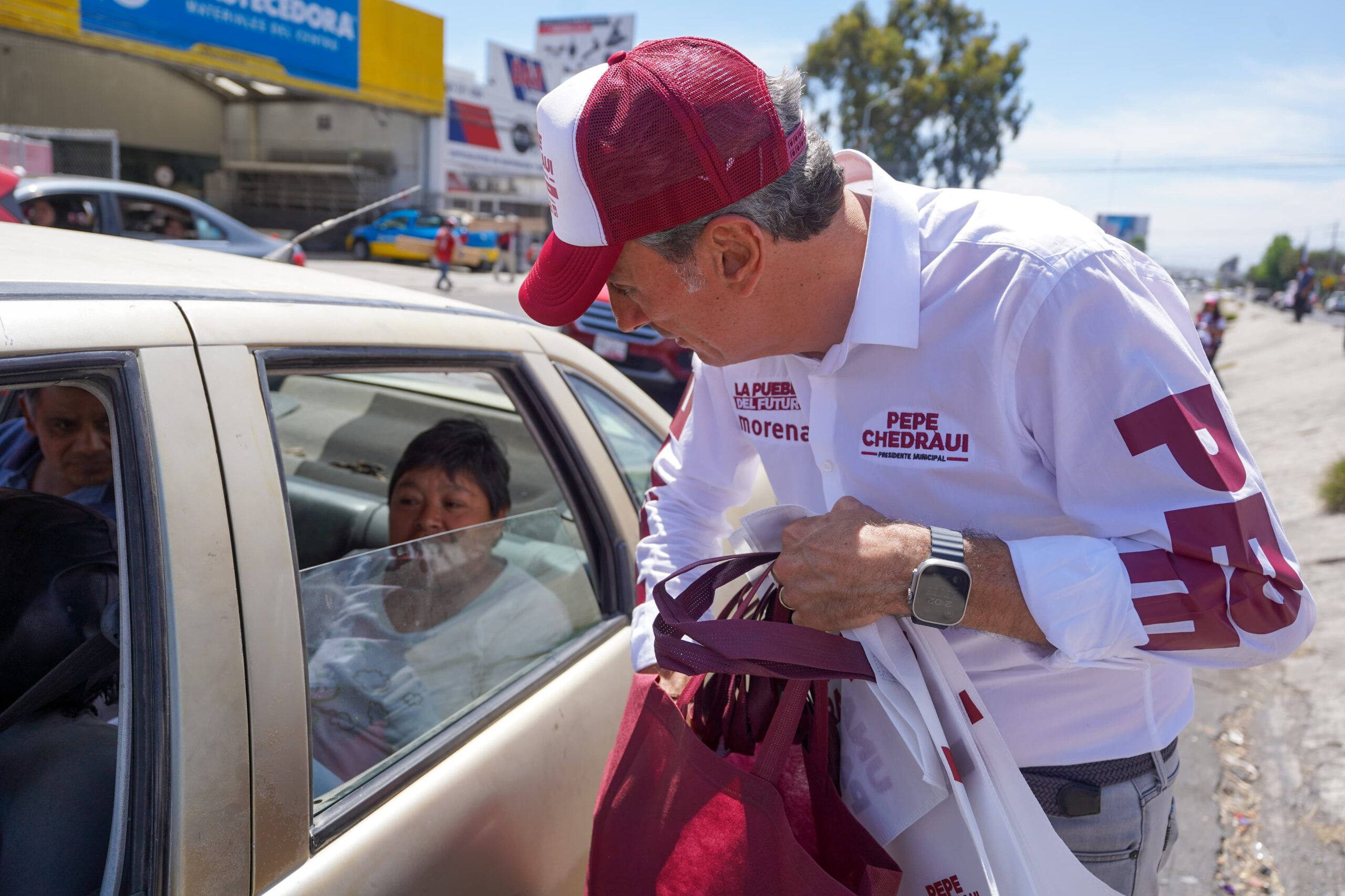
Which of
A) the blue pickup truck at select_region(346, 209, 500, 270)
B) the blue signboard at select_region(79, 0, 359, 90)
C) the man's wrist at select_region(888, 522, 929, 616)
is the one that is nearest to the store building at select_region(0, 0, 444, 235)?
the blue signboard at select_region(79, 0, 359, 90)

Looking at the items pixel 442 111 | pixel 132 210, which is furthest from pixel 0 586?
pixel 442 111

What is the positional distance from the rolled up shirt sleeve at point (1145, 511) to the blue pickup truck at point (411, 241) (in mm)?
23403

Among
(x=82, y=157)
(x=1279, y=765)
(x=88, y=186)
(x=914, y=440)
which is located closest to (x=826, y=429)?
(x=914, y=440)

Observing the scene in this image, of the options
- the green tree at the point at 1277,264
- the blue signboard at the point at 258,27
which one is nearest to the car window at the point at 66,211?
the blue signboard at the point at 258,27

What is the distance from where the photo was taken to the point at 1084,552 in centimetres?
103

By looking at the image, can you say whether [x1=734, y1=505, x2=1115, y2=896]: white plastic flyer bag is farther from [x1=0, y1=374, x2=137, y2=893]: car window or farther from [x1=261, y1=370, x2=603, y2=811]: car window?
[x1=0, y1=374, x2=137, y2=893]: car window

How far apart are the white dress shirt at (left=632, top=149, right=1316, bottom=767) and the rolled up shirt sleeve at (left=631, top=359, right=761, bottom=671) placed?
0.47 ft

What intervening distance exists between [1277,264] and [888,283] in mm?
90234

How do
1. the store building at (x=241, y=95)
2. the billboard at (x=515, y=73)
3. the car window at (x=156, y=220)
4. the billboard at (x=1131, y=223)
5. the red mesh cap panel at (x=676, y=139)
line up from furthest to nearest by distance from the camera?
the billboard at (x=1131, y=223) → the billboard at (x=515, y=73) → the store building at (x=241, y=95) → the car window at (x=156, y=220) → the red mesh cap panel at (x=676, y=139)

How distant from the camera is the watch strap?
1.05m

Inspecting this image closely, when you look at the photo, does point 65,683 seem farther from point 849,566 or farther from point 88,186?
point 88,186

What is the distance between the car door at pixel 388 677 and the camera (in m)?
1.15

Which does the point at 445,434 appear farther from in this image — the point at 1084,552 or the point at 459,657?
the point at 1084,552

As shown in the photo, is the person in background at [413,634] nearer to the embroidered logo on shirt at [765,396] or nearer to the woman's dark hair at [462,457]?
the woman's dark hair at [462,457]
